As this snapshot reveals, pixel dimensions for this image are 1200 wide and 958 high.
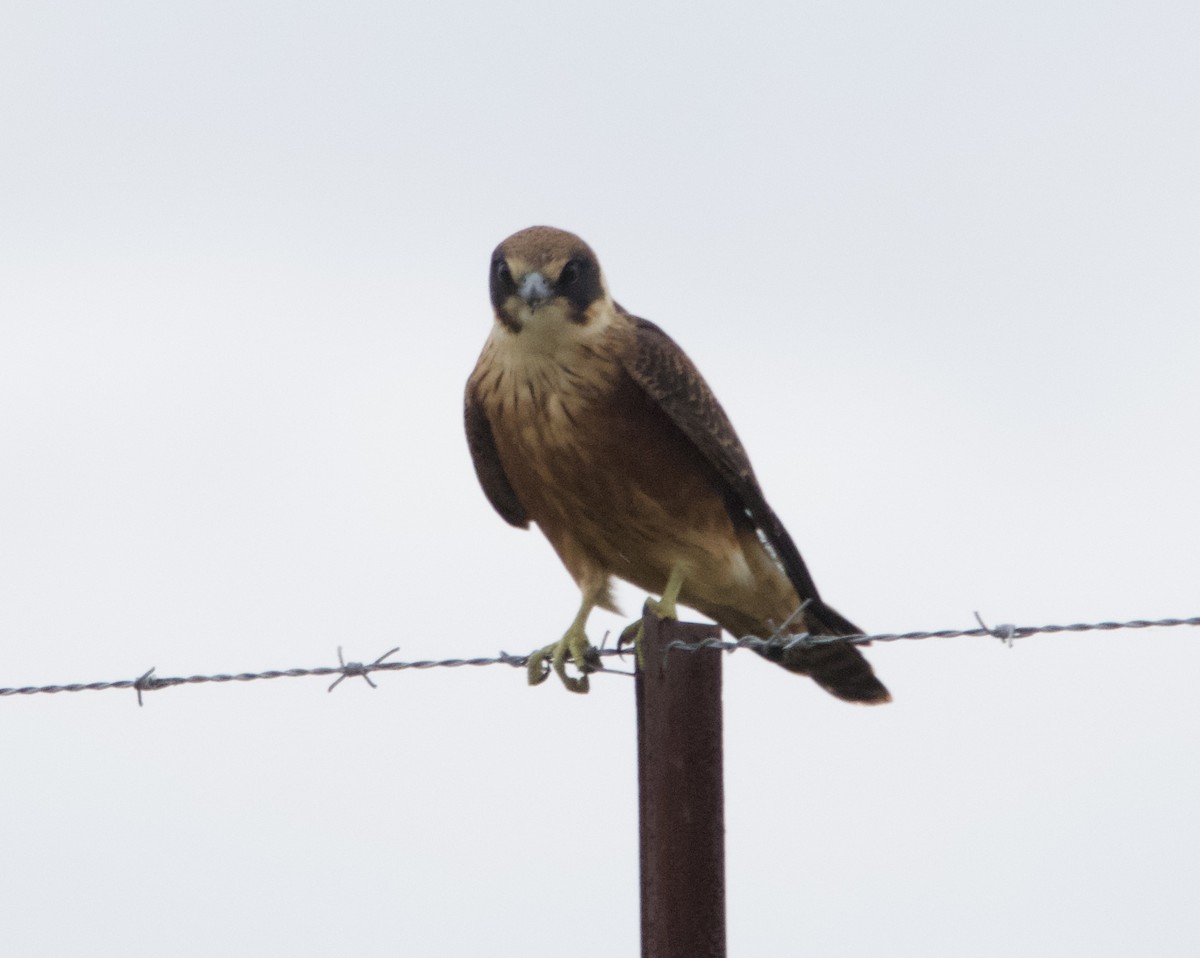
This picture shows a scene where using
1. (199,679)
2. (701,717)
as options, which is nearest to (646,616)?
(701,717)

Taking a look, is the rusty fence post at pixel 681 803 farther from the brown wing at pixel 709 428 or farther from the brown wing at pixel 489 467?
the brown wing at pixel 489 467

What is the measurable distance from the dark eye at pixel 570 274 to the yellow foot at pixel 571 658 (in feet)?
2.75

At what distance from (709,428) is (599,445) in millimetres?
327

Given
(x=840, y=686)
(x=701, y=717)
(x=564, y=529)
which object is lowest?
(x=701, y=717)

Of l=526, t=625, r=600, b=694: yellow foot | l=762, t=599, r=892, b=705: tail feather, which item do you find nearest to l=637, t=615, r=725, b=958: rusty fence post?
l=526, t=625, r=600, b=694: yellow foot

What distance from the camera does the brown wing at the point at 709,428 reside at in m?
4.51

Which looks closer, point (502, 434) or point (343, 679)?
point (343, 679)

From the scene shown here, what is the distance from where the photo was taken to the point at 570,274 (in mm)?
4547

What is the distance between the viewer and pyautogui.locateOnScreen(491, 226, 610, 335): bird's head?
14.6ft

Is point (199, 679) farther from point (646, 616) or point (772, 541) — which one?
point (772, 541)

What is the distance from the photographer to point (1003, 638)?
9.77ft

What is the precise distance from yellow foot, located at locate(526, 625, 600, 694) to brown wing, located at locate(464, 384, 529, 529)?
600mm

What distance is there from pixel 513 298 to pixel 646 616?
5.45 feet

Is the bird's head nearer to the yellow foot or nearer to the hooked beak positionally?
the hooked beak
